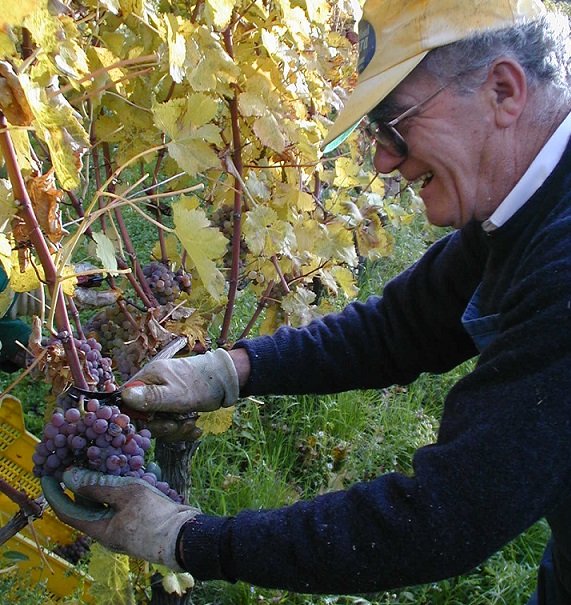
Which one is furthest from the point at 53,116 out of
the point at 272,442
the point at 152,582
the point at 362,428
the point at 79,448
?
the point at 362,428

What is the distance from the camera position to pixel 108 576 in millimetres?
1479

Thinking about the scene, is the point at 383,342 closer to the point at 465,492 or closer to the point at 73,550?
the point at 465,492

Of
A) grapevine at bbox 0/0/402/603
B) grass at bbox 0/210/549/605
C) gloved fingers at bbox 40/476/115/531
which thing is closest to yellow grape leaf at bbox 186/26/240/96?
grapevine at bbox 0/0/402/603

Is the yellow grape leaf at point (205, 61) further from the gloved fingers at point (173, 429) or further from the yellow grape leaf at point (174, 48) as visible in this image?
the gloved fingers at point (173, 429)

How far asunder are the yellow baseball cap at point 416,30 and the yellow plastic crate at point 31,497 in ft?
5.65

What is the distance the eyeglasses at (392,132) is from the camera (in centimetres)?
131

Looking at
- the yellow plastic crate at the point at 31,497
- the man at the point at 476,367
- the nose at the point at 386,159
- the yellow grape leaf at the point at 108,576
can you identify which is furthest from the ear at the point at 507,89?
the yellow plastic crate at the point at 31,497

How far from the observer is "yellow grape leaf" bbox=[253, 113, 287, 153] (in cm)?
171

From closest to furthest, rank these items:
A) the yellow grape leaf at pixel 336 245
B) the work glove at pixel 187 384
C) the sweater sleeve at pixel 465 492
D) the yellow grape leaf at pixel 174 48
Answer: the sweater sleeve at pixel 465 492, the yellow grape leaf at pixel 174 48, the work glove at pixel 187 384, the yellow grape leaf at pixel 336 245

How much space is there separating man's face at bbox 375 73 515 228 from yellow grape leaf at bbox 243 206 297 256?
0.48m

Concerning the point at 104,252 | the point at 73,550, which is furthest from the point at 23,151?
the point at 73,550

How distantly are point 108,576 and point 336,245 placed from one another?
44.6 inches

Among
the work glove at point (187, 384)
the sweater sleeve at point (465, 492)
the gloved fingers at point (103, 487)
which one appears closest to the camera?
the sweater sleeve at point (465, 492)

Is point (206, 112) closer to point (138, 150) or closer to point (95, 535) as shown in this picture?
point (138, 150)
